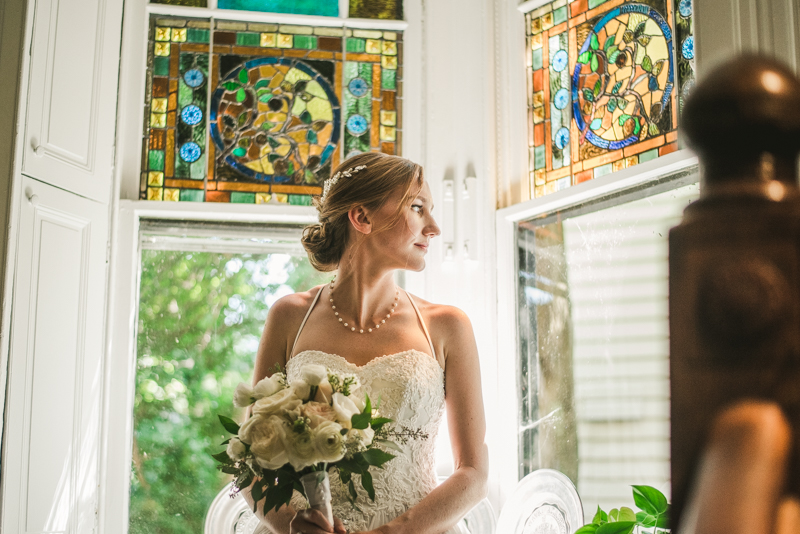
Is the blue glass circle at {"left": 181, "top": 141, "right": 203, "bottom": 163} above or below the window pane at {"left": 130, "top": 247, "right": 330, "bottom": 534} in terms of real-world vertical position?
above

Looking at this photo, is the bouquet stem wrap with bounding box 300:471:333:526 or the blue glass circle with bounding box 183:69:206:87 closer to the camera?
the bouquet stem wrap with bounding box 300:471:333:526

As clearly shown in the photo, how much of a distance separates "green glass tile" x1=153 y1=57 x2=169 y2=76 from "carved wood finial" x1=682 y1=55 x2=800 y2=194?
3256 mm

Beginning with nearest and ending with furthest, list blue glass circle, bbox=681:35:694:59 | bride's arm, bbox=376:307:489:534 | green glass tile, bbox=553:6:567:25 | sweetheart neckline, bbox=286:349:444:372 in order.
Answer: bride's arm, bbox=376:307:489:534 → sweetheart neckline, bbox=286:349:444:372 → blue glass circle, bbox=681:35:694:59 → green glass tile, bbox=553:6:567:25

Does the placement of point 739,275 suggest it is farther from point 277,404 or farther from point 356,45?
point 356,45

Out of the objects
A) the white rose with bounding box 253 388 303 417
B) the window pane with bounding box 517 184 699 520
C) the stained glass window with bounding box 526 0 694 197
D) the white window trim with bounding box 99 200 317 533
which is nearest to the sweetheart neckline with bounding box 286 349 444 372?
the white rose with bounding box 253 388 303 417

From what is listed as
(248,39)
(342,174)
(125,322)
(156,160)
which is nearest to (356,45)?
(248,39)

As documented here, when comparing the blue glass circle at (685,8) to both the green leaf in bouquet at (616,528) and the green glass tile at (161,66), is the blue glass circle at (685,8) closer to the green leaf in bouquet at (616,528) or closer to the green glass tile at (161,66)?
the green leaf in bouquet at (616,528)

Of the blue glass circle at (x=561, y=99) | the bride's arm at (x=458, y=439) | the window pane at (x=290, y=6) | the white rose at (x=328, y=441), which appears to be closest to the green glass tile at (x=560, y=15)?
the blue glass circle at (x=561, y=99)

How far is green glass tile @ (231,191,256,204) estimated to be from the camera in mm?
→ 3240

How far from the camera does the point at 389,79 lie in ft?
11.2

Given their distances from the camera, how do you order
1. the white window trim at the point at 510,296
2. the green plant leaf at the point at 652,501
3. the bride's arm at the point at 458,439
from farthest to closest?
the white window trim at the point at 510,296, the bride's arm at the point at 458,439, the green plant leaf at the point at 652,501

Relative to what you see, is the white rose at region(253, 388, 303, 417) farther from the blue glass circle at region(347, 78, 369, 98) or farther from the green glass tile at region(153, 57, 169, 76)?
the green glass tile at region(153, 57, 169, 76)

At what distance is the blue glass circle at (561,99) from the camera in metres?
3.11

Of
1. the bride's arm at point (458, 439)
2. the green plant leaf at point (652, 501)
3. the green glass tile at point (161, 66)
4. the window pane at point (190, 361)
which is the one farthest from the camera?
the green glass tile at point (161, 66)
